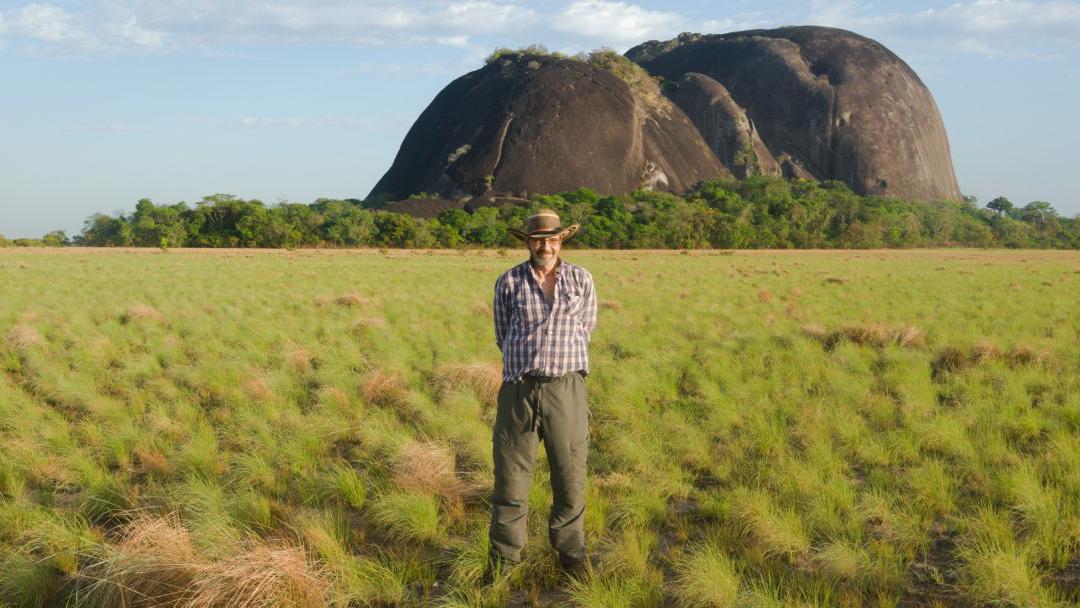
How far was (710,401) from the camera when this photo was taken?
25.6 ft

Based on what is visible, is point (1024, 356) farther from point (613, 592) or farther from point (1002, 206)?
point (1002, 206)

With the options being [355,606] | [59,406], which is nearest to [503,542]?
[355,606]

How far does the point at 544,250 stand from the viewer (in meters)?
4.04

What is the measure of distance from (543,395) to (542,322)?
411 millimetres

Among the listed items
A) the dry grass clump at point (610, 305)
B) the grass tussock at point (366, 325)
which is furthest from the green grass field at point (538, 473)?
the dry grass clump at point (610, 305)

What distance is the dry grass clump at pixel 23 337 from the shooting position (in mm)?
10859

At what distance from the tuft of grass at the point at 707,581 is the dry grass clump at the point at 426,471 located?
6.07ft

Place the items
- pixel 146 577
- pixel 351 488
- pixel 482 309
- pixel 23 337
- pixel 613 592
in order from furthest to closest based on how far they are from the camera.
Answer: pixel 482 309, pixel 23 337, pixel 351 488, pixel 613 592, pixel 146 577

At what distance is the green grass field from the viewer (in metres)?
3.88

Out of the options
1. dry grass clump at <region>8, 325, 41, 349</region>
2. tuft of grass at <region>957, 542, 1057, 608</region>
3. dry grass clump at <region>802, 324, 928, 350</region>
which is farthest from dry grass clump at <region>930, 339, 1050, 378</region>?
dry grass clump at <region>8, 325, 41, 349</region>

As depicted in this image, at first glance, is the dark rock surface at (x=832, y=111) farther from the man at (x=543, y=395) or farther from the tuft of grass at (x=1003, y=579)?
the man at (x=543, y=395)

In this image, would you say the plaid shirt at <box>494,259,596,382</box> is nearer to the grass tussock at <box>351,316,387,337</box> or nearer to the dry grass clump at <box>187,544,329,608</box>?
the dry grass clump at <box>187,544,329,608</box>

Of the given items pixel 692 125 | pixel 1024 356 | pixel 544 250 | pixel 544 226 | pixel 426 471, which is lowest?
pixel 1024 356

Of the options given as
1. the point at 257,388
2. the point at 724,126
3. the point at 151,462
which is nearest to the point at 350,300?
the point at 257,388
